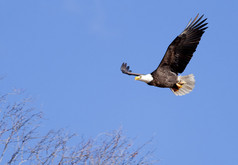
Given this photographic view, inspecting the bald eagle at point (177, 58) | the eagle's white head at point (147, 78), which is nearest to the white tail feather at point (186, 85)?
the bald eagle at point (177, 58)

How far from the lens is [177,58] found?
7.04 m

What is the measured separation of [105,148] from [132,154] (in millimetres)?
366

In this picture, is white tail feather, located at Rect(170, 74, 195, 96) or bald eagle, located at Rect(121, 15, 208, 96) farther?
white tail feather, located at Rect(170, 74, 195, 96)

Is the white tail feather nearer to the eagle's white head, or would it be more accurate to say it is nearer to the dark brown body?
the dark brown body

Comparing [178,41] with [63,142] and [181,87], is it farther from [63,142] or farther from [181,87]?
[63,142]

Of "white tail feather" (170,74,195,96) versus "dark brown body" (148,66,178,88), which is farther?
"white tail feather" (170,74,195,96)

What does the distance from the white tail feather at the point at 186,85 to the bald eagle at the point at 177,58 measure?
107mm

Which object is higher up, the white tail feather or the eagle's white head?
the eagle's white head

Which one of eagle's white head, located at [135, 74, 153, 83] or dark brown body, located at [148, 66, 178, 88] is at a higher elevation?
eagle's white head, located at [135, 74, 153, 83]

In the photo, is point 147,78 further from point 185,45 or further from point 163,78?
point 185,45

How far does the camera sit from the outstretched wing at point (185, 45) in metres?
6.90

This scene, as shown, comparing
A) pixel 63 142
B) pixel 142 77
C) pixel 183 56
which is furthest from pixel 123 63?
pixel 63 142

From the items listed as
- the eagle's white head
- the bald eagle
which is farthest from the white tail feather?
the eagle's white head

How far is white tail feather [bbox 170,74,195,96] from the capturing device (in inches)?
303
